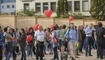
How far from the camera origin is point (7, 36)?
507 inches

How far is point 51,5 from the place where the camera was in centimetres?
5844

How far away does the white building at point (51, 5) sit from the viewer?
184ft

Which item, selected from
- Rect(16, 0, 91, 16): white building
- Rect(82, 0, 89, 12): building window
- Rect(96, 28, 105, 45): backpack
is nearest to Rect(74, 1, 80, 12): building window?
Rect(16, 0, 91, 16): white building

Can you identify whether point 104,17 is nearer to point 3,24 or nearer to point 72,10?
point 72,10

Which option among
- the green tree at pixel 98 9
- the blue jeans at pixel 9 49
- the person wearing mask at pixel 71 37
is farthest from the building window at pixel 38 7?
the blue jeans at pixel 9 49

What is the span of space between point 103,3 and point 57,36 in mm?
31741

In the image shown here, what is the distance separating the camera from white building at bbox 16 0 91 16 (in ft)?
184

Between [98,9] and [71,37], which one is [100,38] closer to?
[71,37]

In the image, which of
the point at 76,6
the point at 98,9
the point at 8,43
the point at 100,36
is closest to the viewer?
the point at 8,43

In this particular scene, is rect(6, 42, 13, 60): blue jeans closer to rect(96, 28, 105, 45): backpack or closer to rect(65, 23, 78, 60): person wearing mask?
rect(65, 23, 78, 60): person wearing mask

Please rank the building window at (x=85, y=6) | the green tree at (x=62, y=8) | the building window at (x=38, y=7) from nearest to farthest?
the green tree at (x=62, y=8)
the building window at (x=85, y=6)
the building window at (x=38, y=7)

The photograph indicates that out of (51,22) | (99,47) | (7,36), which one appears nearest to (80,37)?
(99,47)

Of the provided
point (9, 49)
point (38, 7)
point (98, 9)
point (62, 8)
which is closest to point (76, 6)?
point (62, 8)

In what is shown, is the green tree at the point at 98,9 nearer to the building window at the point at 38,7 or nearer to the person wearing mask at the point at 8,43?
the building window at the point at 38,7
